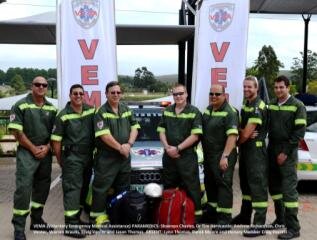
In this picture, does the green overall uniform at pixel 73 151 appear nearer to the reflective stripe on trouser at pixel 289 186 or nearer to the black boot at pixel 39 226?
the black boot at pixel 39 226

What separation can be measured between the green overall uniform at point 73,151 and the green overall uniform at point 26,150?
15cm

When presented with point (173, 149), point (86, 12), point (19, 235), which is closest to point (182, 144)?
point (173, 149)

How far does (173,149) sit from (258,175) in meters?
1.14

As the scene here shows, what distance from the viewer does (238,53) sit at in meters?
8.66

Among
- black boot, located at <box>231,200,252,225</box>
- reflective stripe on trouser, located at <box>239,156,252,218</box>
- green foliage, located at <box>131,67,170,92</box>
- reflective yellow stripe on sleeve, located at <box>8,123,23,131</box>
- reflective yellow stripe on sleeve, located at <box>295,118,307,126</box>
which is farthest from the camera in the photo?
green foliage, located at <box>131,67,170,92</box>

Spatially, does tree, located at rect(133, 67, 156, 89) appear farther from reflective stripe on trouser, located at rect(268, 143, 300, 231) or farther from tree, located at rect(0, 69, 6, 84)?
reflective stripe on trouser, located at rect(268, 143, 300, 231)

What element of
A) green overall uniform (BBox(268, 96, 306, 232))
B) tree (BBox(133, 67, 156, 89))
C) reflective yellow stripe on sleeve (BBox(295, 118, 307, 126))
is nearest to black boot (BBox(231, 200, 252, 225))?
green overall uniform (BBox(268, 96, 306, 232))

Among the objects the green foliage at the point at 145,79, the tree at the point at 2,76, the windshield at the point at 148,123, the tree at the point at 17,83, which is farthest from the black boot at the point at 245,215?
the tree at the point at 17,83

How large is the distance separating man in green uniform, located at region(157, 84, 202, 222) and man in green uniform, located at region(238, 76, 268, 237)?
2.13ft

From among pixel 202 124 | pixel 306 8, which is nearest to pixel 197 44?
pixel 202 124

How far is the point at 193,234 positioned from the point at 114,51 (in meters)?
3.50

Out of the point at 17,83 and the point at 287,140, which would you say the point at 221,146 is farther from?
the point at 17,83

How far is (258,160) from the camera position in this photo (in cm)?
675

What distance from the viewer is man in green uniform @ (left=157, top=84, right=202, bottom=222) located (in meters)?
6.84
